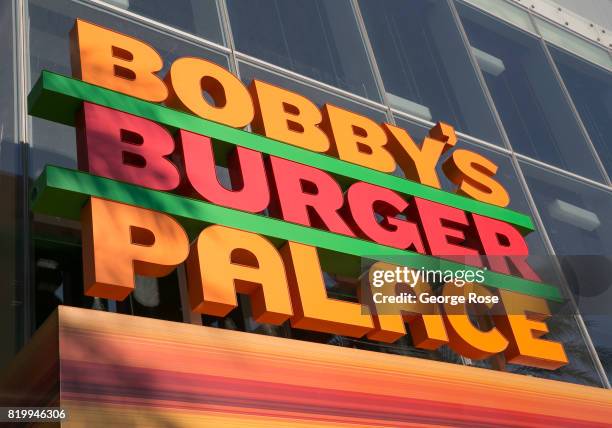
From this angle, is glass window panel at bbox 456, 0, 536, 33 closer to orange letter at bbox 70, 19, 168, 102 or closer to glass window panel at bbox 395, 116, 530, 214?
glass window panel at bbox 395, 116, 530, 214

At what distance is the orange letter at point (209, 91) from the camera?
A: 23.7 feet

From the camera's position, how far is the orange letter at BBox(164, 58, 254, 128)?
723cm

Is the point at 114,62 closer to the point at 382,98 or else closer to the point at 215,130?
the point at 215,130

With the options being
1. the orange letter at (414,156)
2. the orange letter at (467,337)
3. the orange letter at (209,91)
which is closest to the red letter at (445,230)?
the orange letter at (414,156)

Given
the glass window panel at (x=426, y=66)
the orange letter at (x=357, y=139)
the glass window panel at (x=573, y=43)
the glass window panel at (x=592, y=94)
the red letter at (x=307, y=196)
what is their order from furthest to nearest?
the glass window panel at (x=573, y=43) < the glass window panel at (x=592, y=94) < the glass window panel at (x=426, y=66) < the orange letter at (x=357, y=139) < the red letter at (x=307, y=196)

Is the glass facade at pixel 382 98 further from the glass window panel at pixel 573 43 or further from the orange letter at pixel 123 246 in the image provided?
the orange letter at pixel 123 246

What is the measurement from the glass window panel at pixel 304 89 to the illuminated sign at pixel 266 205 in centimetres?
87

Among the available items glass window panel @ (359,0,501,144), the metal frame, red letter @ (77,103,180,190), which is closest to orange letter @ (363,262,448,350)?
red letter @ (77,103,180,190)

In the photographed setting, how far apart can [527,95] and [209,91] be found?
6.83 metres

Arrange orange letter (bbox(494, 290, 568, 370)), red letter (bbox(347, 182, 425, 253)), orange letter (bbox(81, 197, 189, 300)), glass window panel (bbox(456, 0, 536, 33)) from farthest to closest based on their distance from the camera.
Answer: glass window panel (bbox(456, 0, 536, 33)), orange letter (bbox(494, 290, 568, 370)), red letter (bbox(347, 182, 425, 253)), orange letter (bbox(81, 197, 189, 300))

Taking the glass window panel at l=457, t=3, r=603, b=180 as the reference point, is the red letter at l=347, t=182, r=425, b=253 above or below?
below

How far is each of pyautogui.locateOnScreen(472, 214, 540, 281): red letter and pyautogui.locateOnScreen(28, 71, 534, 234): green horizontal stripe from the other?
10 centimetres

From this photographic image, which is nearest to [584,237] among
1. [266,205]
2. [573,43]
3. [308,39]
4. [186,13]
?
[308,39]

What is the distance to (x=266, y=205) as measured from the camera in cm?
684
